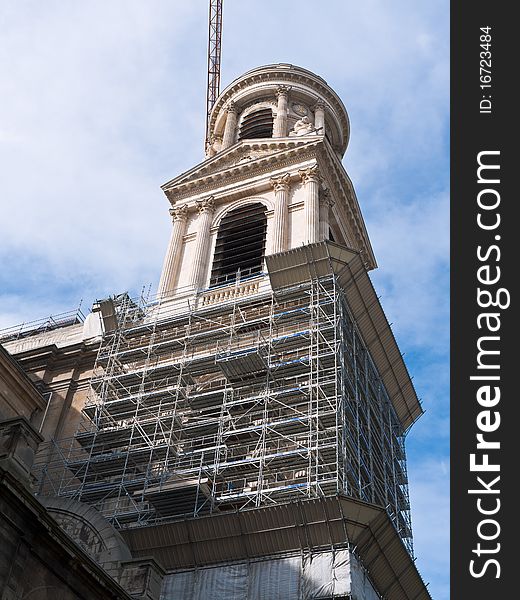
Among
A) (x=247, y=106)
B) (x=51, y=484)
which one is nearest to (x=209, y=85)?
(x=247, y=106)

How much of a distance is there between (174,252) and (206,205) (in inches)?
129

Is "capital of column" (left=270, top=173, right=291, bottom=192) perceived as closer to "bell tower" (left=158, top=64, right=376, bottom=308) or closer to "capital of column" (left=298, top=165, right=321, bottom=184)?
"bell tower" (left=158, top=64, right=376, bottom=308)

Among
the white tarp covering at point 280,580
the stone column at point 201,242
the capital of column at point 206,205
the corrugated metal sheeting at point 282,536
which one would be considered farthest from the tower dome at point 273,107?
the white tarp covering at point 280,580

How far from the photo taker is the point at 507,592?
18.3 metres

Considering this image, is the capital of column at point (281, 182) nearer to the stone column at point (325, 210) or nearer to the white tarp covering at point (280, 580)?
the stone column at point (325, 210)

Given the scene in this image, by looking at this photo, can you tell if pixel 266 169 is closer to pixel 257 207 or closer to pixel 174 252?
pixel 257 207

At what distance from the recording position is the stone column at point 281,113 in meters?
49.4

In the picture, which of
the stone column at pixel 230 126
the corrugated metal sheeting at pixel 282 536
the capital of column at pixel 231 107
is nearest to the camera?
the corrugated metal sheeting at pixel 282 536

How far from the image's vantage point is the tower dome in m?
52.3

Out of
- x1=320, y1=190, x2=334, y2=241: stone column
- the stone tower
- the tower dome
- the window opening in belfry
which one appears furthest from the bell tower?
the tower dome

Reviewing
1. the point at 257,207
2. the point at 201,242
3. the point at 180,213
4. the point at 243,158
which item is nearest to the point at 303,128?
the point at 243,158

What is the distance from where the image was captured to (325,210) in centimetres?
4259

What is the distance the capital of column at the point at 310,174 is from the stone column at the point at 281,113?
6775 millimetres

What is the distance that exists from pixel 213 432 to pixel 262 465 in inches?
137
